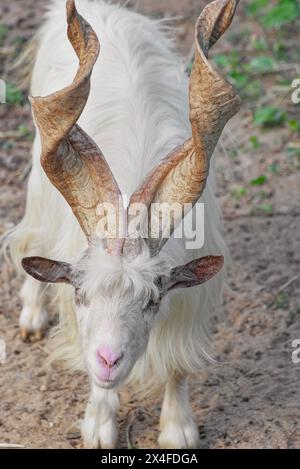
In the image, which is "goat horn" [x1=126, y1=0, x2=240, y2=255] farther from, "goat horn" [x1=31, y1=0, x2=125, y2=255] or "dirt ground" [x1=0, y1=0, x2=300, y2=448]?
"dirt ground" [x1=0, y1=0, x2=300, y2=448]

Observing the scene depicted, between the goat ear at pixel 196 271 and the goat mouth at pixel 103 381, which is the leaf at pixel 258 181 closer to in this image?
the goat ear at pixel 196 271

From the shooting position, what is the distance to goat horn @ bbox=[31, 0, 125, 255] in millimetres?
3836

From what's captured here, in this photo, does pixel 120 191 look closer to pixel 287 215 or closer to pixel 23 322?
pixel 23 322

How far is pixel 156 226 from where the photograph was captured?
3.99 metres

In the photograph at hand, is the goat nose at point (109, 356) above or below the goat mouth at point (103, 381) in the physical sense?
above

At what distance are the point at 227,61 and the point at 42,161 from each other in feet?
13.7

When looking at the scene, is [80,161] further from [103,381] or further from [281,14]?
[281,14]

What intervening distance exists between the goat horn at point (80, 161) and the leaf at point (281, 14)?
4.40 meters

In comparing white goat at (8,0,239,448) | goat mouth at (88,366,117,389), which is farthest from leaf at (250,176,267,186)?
goat mouth at (88,366,117,389)

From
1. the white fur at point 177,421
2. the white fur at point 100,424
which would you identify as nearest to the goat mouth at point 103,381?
the white fur at point 100,424

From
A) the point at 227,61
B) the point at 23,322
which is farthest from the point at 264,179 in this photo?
the point at 23,322

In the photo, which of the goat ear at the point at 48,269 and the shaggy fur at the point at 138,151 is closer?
the goat ear at the point at 48,269

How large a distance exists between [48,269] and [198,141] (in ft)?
2.60

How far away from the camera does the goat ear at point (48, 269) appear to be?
4074 mm
